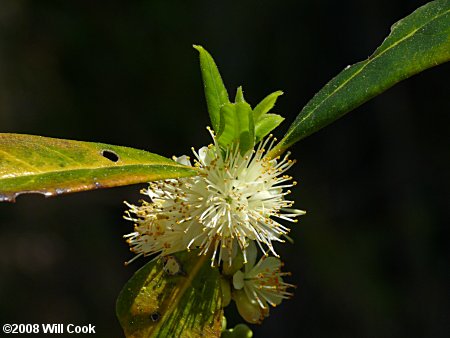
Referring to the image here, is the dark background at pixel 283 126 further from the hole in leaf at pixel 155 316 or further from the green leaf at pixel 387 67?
the hole in leaf at pixel 155 316

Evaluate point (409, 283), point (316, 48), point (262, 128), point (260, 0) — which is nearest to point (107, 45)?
point (260, 0)

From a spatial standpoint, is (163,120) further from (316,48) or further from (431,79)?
(431,79)

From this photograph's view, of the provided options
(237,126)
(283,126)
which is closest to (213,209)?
(237,126)

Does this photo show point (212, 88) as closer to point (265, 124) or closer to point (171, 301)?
point (265, 124)

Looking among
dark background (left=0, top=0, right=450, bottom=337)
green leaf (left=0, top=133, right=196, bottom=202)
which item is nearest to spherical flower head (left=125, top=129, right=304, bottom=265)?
green leaf (left=0, top=133, right=196, bottom=202)

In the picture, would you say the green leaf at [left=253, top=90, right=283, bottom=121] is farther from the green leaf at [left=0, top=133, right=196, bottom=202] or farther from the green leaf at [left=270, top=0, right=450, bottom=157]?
the green leaf at [left=0, top=133, right=196, bottom=202]

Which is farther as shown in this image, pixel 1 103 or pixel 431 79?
pixel 1 103
